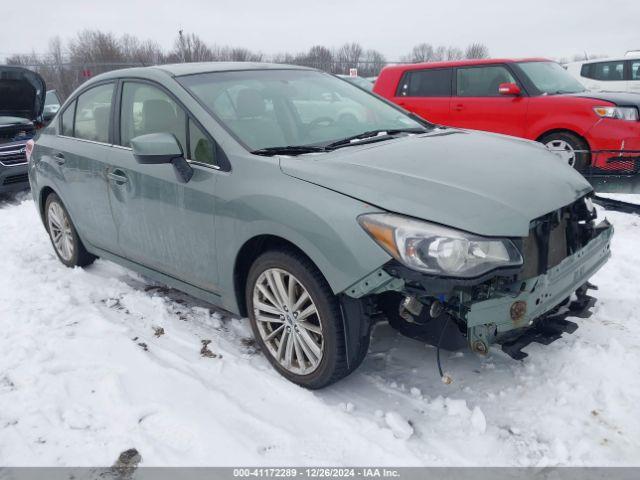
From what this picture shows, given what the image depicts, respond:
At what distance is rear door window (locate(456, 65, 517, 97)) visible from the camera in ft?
24.9

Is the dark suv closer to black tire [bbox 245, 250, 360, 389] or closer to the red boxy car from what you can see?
the red boxy car

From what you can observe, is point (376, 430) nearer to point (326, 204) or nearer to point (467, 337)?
point (467, 337)

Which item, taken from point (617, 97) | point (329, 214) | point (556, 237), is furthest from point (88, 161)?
point (617, 97)

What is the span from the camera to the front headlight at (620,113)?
652 centimetres

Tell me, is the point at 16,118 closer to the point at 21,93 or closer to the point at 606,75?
the point at 21,93

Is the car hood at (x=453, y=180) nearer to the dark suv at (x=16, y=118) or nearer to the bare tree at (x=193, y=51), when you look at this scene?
the dark suv at (x=16, y=118)

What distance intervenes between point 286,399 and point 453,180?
141cm

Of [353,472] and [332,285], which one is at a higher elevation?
[332,285]

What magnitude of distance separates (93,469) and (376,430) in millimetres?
1284

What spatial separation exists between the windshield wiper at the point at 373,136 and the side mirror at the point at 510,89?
13.9 feet

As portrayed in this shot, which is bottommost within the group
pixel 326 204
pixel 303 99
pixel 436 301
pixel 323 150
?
pixel 436 301

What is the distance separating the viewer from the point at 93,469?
2344 millimetres

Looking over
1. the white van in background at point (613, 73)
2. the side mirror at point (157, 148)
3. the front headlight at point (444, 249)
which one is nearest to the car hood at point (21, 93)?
the side mirror at point (157, 148)

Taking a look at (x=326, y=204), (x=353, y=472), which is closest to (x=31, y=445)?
(x=353, y=472)
